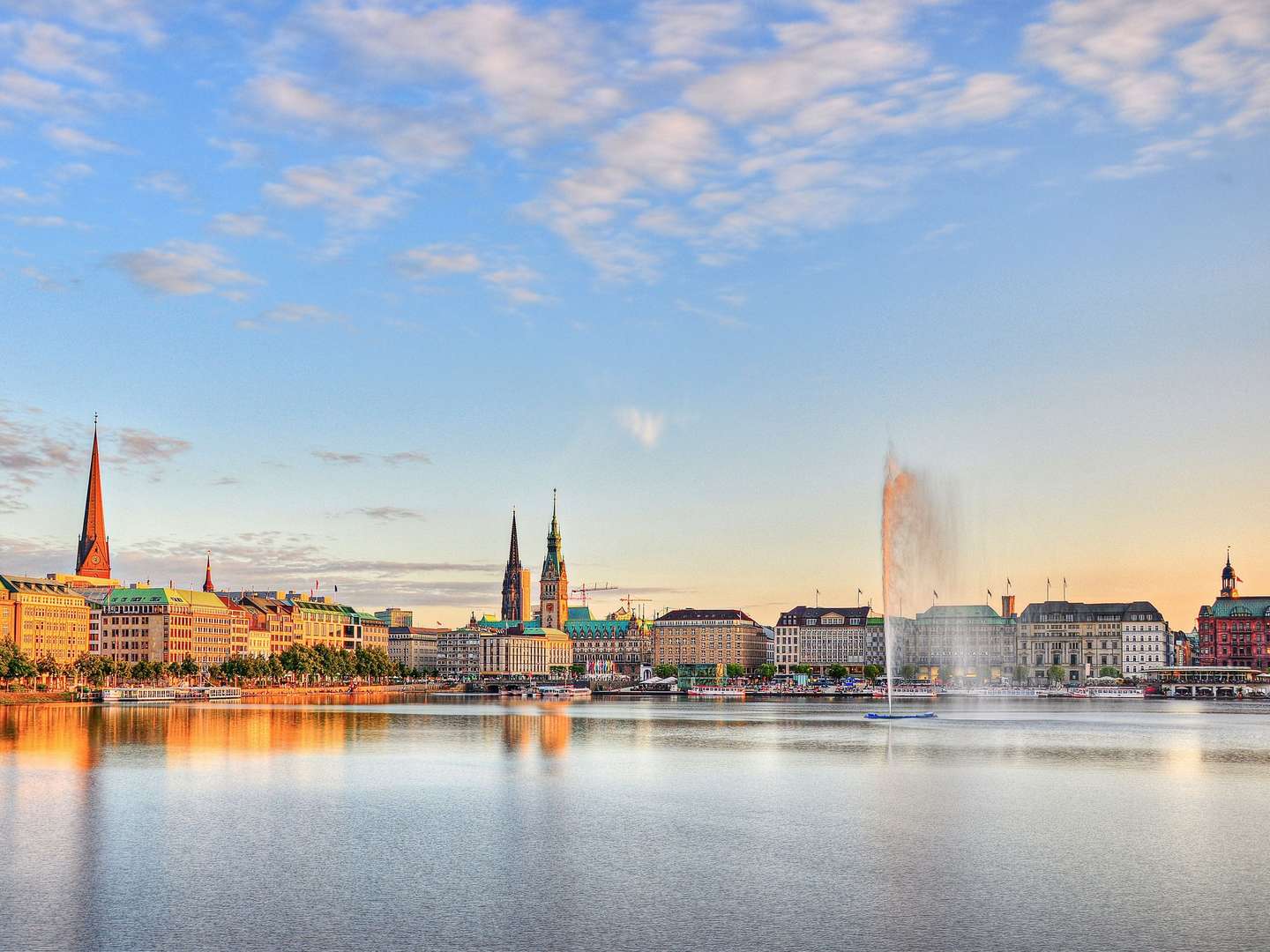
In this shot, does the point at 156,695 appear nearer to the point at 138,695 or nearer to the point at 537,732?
the point at 138,695

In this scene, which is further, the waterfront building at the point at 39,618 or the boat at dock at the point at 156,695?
the waterfront building at the point at 39,618

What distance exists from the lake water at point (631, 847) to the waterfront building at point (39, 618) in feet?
400

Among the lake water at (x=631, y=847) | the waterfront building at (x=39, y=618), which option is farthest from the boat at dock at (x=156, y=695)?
the lake water at (x=631, y=847)

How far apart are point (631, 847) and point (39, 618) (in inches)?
6892

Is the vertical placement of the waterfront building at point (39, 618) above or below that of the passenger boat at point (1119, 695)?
above

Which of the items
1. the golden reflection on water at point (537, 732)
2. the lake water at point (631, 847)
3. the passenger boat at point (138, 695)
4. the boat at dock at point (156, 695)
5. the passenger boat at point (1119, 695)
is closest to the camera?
the lake water at point (631, 847)

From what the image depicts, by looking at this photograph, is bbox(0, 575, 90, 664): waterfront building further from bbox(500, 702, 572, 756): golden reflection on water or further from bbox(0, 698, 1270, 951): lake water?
bbox(0, 698, 1270, 951): lake water

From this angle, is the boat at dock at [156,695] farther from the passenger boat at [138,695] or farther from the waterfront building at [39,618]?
the waterfront building at [39,618]

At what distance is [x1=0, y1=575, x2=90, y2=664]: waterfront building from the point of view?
183375 mm

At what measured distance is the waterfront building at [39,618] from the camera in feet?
602

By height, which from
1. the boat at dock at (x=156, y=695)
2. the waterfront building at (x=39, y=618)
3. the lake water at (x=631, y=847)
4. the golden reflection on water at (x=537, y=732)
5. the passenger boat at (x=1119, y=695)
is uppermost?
the waterfront building at (x=39, y=618)

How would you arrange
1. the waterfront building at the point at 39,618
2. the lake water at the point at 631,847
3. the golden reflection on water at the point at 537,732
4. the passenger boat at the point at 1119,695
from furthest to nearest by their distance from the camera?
the passenger boat at the point at 1119,695, the waterfront building at the point at 39,618, the golden reflection on water at the point at 537,732, the lake water at the point at 631,847

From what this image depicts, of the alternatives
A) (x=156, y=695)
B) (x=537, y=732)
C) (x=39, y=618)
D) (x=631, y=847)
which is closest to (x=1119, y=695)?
(x=537, y=732)

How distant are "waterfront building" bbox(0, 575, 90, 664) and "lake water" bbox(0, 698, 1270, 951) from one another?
122009mm
